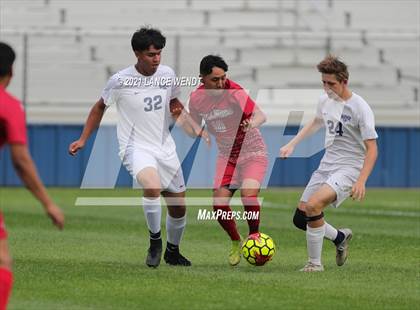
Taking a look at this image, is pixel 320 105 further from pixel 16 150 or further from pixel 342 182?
pixel 16 150

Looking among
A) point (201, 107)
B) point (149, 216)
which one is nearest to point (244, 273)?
point (149, 216)

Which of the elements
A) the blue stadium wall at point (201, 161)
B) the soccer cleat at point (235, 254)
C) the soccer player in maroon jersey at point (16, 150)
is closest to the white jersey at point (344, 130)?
the soccer cleat at point (235, 254)

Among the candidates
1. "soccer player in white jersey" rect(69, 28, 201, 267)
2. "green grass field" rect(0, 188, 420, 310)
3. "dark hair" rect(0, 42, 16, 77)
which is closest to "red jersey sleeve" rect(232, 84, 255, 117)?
"soccer player in white jersey" rect(69, 28, 201, 267)

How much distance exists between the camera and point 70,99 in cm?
3183

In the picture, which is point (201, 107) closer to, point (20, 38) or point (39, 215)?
point (39, 215)

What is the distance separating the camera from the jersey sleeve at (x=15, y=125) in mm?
7332

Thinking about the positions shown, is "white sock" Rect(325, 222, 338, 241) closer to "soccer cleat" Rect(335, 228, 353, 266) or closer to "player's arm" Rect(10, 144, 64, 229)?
"soccer cleat" Rect(335, 228, 353, 266)

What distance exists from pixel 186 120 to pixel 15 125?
5738 mm

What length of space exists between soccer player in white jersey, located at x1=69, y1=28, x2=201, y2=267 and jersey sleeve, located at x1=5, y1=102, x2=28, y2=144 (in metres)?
5.00

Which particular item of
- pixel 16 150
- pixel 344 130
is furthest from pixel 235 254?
pixel 16 150

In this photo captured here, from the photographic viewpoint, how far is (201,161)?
30234 millimetres

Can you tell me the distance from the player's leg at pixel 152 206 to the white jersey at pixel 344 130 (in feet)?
6.03

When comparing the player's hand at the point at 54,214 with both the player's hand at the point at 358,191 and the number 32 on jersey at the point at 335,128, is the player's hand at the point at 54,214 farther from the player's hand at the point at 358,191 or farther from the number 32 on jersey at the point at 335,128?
the number 32 on jersey at the point at 335,128

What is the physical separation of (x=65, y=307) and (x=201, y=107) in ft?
14.3
